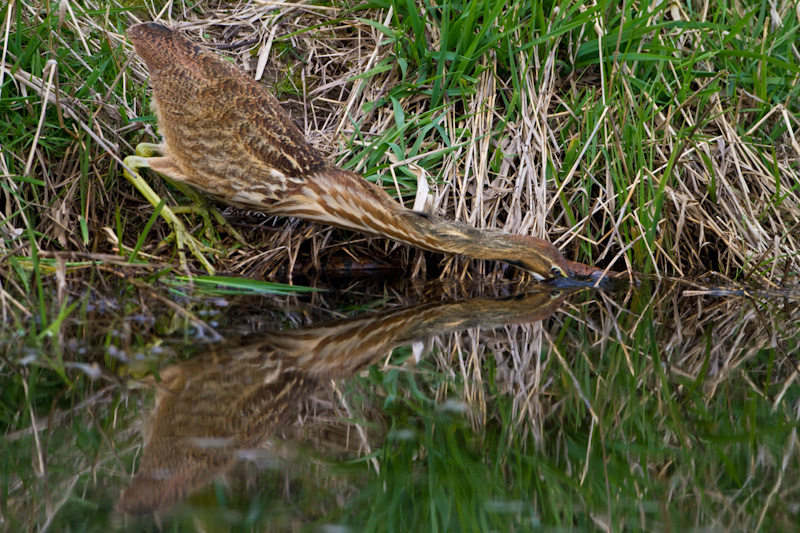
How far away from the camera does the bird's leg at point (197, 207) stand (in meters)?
4.22

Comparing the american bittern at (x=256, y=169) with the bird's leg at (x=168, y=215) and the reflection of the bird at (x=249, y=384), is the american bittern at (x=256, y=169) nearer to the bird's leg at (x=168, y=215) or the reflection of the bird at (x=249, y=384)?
the bird's leg at (x=168, y=215)

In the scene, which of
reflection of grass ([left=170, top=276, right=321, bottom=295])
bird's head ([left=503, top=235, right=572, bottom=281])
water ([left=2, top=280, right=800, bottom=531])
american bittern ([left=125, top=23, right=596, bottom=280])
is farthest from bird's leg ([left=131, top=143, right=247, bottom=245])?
Result: bird's head ([left=503, top=235, right=572, bottom=281])

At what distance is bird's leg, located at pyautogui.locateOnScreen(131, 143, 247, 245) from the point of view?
13.8ft

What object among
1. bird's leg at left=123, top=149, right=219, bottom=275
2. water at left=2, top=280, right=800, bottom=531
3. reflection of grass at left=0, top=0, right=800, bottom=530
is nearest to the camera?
water at left=2, top=280, right=800, bottom=531

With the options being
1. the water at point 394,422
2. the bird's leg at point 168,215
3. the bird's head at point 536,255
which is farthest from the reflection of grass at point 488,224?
the bird's head at point 536,255

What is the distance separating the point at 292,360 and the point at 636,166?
249cm

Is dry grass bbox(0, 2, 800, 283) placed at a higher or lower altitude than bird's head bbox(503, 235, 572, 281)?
higher

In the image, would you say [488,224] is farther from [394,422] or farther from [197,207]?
[394,422]

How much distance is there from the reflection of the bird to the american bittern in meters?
0.46

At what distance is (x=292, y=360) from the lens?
2977mm

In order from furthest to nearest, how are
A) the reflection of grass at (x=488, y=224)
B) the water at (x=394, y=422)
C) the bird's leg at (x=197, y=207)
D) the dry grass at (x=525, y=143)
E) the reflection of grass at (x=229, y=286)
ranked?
the dry grass at (x=525, y=143)
the bird's leg at (x=197, y=207)
the reflection of grass at (x=229, y=286)
the reflection of grass at (x=488, y=224)
the water at (x=394, y=422)

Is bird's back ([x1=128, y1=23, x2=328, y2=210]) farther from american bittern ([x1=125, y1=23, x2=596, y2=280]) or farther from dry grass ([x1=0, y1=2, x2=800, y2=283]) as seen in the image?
dry grass ([x1=0, y1=2, x2=800, y2=283])

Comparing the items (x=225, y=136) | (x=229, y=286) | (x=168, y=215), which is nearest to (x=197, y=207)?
(x=168, y=215)

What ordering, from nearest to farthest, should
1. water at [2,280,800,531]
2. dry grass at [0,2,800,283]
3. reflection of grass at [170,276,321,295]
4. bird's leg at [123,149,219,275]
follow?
water at [2,280,800,531] < reflection of grass at [170,276,321,295] < bird's leg at [123,149,219,275] < dry grass at [0,2,800,283]
